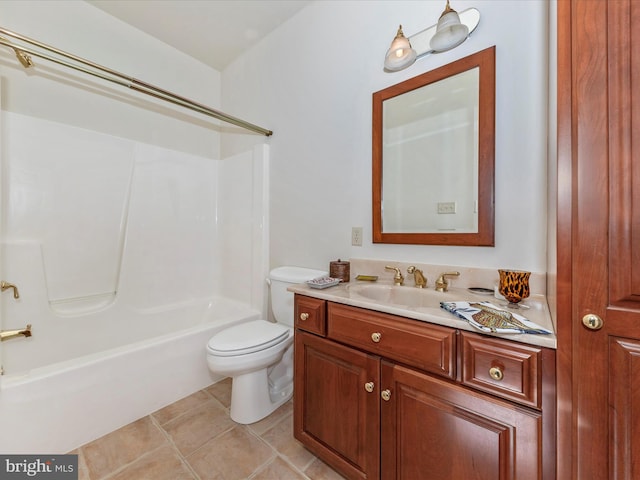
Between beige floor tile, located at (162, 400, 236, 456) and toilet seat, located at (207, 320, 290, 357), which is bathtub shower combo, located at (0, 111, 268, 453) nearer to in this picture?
beige floor tile, located at (162, 400, 236, 456)

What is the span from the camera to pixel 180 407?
161 centimetres

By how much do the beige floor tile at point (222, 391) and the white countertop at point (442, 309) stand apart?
42.5 inches

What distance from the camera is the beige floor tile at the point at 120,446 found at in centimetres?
120

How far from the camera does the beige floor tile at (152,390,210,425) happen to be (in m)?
1.52

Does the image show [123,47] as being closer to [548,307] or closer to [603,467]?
[548,307]

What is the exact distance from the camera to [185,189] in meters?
2.34

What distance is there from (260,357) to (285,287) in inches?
17.7

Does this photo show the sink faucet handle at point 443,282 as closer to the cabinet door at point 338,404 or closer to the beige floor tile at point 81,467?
the cabinet door at point 338,404

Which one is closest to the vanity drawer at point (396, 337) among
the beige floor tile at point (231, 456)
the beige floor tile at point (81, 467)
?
the beige floor tile at point (231, 456)

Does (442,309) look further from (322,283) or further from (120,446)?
(120,446)

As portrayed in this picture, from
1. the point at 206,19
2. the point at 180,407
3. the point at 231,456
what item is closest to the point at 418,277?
the point at 231,456

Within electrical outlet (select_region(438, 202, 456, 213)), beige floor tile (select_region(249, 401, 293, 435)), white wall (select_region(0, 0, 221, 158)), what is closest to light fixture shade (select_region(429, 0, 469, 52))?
electrical outlet (select_region(438, 202, 456, 213))

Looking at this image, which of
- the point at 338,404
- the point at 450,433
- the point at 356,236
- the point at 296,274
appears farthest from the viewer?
the point at 296,274

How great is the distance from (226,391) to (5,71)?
2460mm
